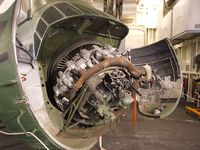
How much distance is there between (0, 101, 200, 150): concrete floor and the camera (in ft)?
10.4

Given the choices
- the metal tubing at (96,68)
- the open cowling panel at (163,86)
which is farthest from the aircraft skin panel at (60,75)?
the open cowling panel at (163,86)

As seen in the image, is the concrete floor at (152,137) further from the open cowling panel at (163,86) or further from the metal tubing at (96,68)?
the metal tubing at (96,68)

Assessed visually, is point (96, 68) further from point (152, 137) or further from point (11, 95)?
point (152, 137)

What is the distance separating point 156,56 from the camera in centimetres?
313

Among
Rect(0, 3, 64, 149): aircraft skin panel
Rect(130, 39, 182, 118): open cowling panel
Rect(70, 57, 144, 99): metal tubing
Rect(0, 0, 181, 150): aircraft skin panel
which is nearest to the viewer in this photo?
Rect(0, 3, 64, 149): aircraft skin panel

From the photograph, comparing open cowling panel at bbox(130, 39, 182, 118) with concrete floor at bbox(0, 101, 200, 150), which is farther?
concrete floor at bbox(0, 101, 200, 150)

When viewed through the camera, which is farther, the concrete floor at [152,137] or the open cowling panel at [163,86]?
the concrete floor at [152,137]

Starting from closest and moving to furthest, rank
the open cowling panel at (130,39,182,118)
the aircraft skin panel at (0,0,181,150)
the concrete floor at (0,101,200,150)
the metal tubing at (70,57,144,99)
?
the aircraft skin panel at (0,0,181,150)
the metal tubing at (70,57,144,99)
the open cowling panel at (130,39,182,118)
the concrete floor at (0,101,200,150)

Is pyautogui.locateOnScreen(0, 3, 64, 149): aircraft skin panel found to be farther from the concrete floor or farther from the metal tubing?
the concrete floor

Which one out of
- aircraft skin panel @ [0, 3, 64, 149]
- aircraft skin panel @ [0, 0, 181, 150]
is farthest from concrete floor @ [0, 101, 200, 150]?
aircraft skin panel @ [0, 3, 64, 149]

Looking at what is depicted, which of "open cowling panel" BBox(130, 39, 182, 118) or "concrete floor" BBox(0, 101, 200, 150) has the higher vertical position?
"open cowling panel" BBox(130, 39, 182, 118)

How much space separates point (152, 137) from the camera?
3.56 meters

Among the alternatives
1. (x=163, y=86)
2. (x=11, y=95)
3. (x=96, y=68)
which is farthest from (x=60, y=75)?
(x=163, y=86)

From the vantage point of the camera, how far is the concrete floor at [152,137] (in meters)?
3.16
